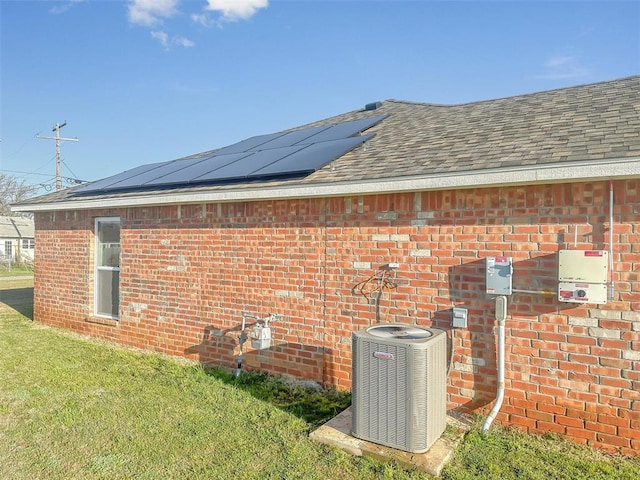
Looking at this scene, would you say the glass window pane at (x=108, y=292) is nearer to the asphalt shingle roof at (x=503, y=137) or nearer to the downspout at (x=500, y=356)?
the asphalt shingle roof at (x=503, y=137)

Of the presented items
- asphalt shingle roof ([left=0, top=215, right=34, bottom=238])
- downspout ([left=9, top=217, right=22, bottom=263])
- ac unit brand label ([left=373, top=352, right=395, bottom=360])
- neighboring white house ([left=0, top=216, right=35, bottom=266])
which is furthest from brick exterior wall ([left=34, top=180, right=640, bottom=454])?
asphalt shingle roof ([left=0, top=215, right=34, bottom=238])

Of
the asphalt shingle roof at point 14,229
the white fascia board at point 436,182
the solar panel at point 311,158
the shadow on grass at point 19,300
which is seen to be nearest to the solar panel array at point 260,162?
the solar panel at point 311,158

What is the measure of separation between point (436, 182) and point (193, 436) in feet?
11.1

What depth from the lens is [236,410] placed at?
15.1 ft

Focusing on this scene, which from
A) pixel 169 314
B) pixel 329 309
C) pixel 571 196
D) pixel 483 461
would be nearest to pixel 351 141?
pixel 329 309

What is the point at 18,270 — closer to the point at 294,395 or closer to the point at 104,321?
the point at 104,321

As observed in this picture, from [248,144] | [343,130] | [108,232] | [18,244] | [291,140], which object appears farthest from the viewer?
[18,244]

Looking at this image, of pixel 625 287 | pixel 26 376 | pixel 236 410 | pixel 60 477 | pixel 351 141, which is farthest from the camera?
pixel 351 141

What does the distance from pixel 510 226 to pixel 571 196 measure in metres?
0.56

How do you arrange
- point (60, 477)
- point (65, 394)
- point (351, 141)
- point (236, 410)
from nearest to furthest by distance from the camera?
point (60, 477) < point (236, 410) < point (65, 394) < point (351, 141)

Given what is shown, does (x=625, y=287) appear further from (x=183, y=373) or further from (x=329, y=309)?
(x=183, y=373)

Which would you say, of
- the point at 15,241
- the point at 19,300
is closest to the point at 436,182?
the point at 19,300

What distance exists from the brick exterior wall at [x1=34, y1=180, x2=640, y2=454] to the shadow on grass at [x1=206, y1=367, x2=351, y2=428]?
0.54 ft

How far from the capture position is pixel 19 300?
13.1 metres
